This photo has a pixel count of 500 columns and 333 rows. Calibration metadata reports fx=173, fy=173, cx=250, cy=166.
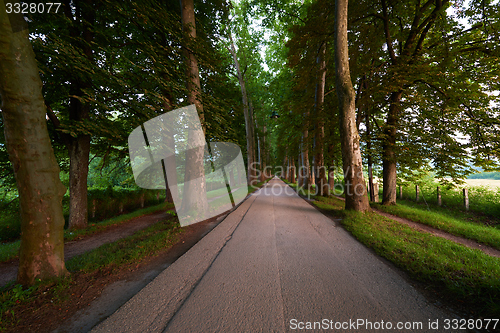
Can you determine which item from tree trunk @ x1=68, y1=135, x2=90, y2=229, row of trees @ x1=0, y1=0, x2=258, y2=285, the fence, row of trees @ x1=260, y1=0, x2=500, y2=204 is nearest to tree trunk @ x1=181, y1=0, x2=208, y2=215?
row of trees @ x1=0, y1=0, x2=258, y2=285

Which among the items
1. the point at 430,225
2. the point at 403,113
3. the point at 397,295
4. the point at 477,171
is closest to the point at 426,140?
the point at 403,113

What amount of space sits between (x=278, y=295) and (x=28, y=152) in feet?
14.0

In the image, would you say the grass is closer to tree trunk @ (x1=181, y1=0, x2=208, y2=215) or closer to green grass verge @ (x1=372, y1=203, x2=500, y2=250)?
tree trunk @ (x1=181, y1=0, x2=208, y2=215)

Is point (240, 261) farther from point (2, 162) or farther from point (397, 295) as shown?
point (2, 162)

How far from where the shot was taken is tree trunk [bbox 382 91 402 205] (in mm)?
8492

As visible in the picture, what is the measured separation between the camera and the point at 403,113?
868 centimetres

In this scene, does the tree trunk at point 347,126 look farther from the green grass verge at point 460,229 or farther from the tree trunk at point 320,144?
the tree trunk at point 320,144

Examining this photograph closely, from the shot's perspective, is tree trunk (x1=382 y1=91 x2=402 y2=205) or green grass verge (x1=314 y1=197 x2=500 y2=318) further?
tree trunk (x1=382 y1=91 x2=402 y2=205)

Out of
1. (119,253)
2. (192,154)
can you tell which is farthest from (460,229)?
(119,253)

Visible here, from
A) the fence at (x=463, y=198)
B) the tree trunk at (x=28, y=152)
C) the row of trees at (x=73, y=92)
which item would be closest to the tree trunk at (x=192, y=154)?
the row of trees at (x=73, y=92)

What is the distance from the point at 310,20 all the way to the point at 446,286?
11168 millimetres

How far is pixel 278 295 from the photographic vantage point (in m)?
2.32

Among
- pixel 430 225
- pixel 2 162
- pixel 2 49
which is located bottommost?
pixel 430 225

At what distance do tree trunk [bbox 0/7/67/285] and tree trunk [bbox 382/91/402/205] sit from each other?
1120cm
